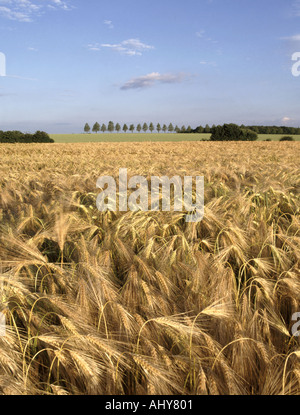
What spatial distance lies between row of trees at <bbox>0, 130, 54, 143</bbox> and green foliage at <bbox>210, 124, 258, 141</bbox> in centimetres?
2367

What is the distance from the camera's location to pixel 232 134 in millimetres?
44688

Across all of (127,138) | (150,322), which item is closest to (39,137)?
(127,138)

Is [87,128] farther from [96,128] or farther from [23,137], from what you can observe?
[23,137]

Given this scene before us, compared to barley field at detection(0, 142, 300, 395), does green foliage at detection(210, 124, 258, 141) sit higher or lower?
higher

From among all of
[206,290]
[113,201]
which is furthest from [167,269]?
[113,201]

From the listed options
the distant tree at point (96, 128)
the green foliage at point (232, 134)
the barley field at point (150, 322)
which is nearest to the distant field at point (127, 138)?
the green foliage at point (232, 134)

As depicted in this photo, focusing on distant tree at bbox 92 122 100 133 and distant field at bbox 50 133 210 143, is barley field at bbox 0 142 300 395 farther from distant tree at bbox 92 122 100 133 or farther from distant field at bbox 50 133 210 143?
distant tree at bbox 92 122 100 133

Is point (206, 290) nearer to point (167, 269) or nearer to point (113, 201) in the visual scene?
point (167, 269)

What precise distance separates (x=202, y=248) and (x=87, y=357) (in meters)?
1.27

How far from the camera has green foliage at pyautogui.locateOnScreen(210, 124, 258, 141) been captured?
44500 mm

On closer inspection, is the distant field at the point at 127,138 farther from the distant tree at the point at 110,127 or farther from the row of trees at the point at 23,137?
the distant tree at the point at 110,127

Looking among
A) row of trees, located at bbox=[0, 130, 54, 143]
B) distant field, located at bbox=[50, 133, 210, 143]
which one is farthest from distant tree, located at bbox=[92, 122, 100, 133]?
row of trees, located at bbox=[0, 130, 54, 143]

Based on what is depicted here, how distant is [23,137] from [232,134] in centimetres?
3010

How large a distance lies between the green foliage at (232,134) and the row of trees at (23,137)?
23673 millimetres
